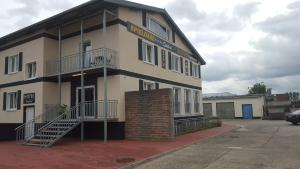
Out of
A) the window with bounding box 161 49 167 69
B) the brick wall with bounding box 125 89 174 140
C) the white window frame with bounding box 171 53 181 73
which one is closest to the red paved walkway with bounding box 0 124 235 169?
the brick wall with bounding box 125 89 174 140

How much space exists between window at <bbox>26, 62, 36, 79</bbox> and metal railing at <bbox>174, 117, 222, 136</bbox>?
32.2ft

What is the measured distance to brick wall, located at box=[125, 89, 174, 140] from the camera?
16.3 meters

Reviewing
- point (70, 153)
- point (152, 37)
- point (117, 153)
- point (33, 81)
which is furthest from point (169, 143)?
point (33, 81)

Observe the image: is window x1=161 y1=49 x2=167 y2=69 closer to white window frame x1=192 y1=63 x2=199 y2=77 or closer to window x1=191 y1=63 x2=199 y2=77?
window x1=191 y1=63 x2=199 y2=77

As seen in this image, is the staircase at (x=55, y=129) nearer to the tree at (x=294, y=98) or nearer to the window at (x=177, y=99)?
the window at (x=177, y=99)

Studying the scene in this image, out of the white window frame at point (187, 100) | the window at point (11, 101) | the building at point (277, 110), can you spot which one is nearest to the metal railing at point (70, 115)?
the window at point (11, 101)

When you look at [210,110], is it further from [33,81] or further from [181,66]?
[33,81]

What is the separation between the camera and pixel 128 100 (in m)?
17.7

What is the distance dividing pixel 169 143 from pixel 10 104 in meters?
13.1

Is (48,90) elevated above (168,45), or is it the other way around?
(168,45)

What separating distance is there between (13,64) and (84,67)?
8.34 metres

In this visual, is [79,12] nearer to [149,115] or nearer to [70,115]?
[70,115]

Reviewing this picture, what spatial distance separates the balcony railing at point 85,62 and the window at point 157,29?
15.5ft

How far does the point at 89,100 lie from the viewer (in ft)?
61.8
